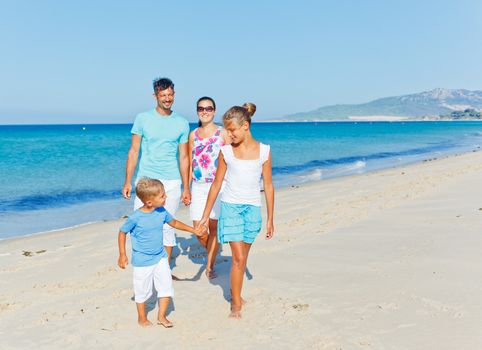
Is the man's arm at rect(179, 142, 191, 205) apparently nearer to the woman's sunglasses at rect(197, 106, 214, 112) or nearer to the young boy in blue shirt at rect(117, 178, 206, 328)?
the woman's sunglasses at rect(197, 106, 214, 112)

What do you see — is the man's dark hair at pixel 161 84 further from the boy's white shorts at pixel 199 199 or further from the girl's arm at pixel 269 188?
the girl's arm at pixel 269 188

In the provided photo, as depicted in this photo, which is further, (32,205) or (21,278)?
(32,205)

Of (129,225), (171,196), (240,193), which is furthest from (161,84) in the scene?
(129,225)

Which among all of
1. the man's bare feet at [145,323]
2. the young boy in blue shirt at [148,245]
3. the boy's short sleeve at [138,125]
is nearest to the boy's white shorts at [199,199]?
the boy's short sleeve at [138,125]

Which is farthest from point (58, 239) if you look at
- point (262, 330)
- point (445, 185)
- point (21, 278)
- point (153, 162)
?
point (445, 185)

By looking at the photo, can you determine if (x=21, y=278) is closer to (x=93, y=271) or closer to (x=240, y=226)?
(x=93, y=271)

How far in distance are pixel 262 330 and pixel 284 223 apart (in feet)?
15.8

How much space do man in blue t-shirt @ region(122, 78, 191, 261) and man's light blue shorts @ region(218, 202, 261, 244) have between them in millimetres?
946

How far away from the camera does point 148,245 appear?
13.2 feet

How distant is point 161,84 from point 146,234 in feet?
5.38

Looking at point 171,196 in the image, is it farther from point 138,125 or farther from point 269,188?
point 269,188

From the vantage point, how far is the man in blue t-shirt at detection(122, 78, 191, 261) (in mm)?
4879

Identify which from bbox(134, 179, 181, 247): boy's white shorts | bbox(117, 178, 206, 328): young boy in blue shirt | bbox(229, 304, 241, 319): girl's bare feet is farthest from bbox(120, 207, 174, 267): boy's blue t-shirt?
bbox(134, 179, 181, 247): boy's white shorts

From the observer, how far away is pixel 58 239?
8.72 metres
